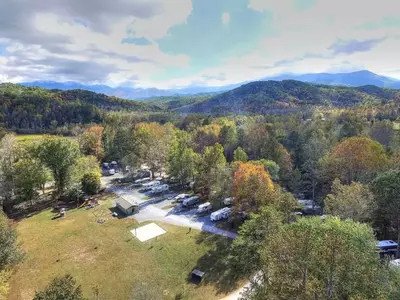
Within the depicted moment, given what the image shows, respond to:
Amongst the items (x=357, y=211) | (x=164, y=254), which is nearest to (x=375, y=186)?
(x=357, y=211)

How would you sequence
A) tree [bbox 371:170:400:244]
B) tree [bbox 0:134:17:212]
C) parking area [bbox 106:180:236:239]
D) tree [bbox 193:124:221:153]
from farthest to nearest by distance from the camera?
tree [bbox 193:124:221:153] < tree [bbox 0:134:17:212] < parking area [bbox 106:180:236:239] < tree [bbox 371:170:400:244]

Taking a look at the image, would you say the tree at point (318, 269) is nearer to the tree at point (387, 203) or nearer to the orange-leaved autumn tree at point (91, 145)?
the tree at point (387, 203)

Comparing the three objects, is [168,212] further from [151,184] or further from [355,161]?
[355,161]

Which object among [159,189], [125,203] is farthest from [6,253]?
[159,189]

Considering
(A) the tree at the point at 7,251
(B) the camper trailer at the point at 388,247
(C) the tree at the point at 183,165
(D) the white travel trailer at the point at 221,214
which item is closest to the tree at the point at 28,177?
(A) the tree at the point at 7,251

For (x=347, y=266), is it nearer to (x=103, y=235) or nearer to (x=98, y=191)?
(x=103, y=235)

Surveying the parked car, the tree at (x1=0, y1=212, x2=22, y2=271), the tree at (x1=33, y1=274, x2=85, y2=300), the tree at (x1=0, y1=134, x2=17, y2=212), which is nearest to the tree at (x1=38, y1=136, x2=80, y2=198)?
the tree at (x1=0, y1=134, x2=17, y2=212)

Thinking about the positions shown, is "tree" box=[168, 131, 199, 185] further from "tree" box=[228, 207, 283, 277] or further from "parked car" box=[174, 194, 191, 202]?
"tree" box=[228, 207, 283, 277]
